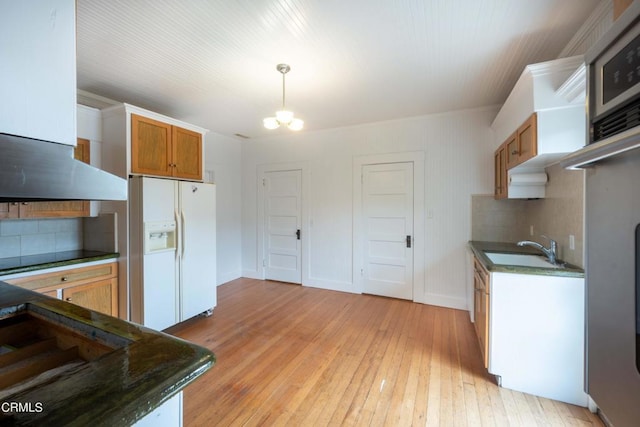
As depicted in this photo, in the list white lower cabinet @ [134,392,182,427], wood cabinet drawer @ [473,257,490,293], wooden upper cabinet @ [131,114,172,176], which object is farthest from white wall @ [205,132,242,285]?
white lower cabinet @ [134,392,182,427]

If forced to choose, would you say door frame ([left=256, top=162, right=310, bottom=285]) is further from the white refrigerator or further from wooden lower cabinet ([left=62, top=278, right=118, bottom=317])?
wooden lower cabinet ([left=62, top=278, right=118, bottom=317])

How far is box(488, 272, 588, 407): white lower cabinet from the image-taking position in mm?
1857

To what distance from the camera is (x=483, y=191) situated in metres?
3.40

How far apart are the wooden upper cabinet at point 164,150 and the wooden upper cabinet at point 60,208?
437 millimetres

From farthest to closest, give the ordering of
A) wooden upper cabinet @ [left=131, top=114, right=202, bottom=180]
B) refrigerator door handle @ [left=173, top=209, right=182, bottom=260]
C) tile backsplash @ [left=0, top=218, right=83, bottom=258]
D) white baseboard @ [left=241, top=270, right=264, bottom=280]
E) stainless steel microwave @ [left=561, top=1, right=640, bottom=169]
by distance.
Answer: white baseboard @ [left=241, top=270, right=264, bottom=280] < refrigerator door handle @ [left=173, top=209, right=182, bottom=260] < wooden upper cabinet @ [left=131, top=114, right=202, bottom=180] < tile backsplash @ [left=0, top=218, right=83, bottom=258] < stainless steel microwave @ [left=561, top=1, right=640, bottom=169]

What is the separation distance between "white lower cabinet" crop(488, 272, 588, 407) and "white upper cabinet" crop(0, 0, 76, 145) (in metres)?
2.57

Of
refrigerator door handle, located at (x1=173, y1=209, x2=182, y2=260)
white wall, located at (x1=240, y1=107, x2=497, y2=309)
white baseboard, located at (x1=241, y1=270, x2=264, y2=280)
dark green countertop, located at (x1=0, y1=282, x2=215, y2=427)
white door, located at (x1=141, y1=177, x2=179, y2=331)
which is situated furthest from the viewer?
white baseboard, located at (x1=241, y1=270, x2=264, y2=280)

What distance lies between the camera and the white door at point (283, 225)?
459cm

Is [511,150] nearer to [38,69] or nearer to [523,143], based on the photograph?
[523,143]

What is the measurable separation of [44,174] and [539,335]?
111 inches

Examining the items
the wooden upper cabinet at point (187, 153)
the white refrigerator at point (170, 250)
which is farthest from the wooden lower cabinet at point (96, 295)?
the wooden upper cabinet at point (187, 153)

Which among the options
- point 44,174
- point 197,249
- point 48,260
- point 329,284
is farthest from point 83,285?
point 329,284

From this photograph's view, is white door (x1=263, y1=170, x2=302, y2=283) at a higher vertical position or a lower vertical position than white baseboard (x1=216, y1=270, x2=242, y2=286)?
higher

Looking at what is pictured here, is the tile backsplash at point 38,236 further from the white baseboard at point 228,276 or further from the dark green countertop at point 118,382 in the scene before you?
the dark green countertop at point 118,382
